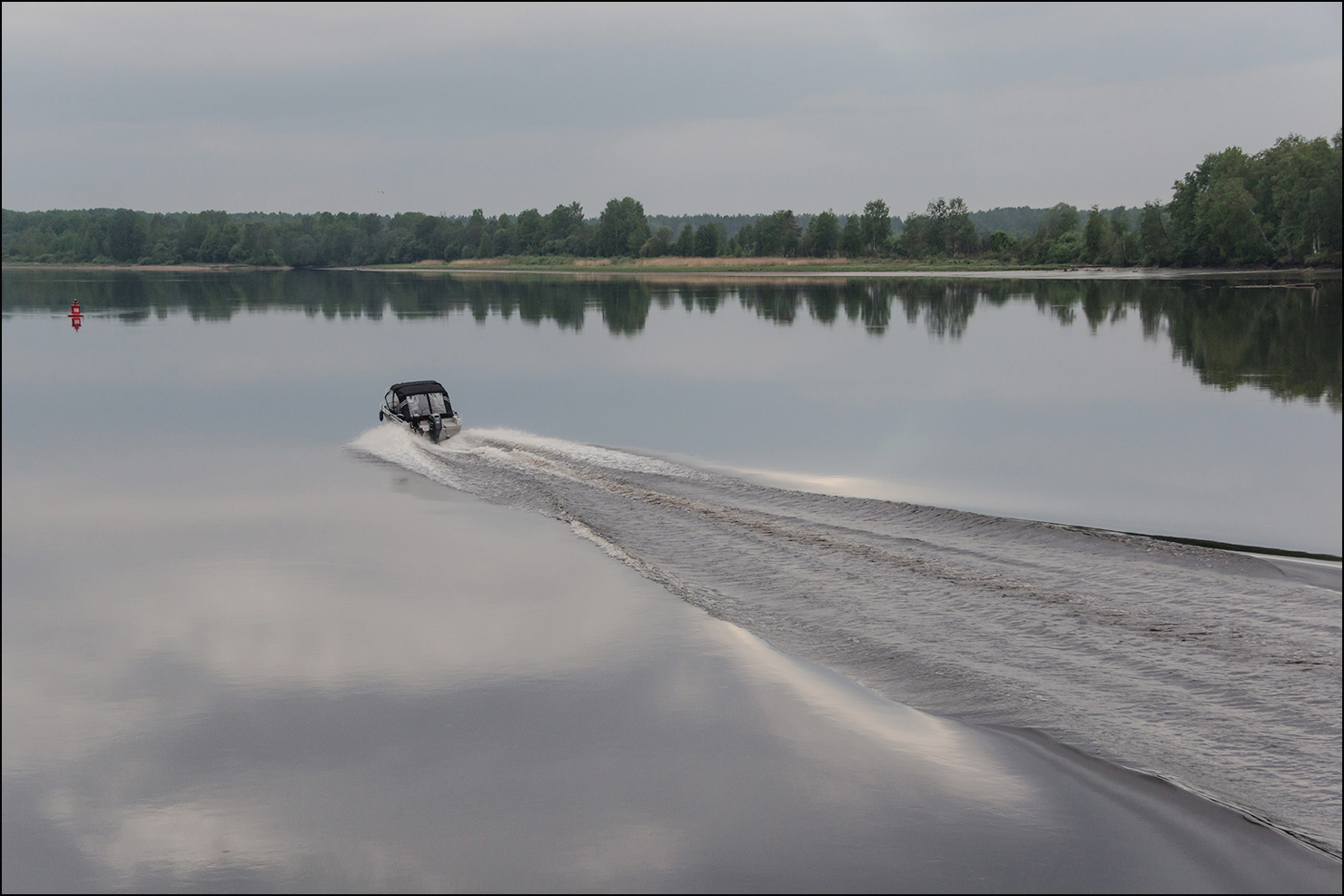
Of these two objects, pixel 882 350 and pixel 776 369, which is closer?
pixel 776 369

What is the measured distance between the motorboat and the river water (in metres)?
0.62

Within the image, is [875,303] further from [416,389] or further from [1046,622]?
[1046,622]

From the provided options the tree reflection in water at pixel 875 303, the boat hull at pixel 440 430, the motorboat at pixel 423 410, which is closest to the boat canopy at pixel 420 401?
the motorboat at pixel 423 410

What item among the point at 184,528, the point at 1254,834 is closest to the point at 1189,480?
the point at 1254,834

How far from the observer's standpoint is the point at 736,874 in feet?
32.3

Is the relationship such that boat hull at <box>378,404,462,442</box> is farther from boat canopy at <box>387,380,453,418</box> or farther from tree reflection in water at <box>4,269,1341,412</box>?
tree reflection in water at <box>4,269,1341,412</box>

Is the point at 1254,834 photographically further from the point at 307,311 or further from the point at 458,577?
the point at 307,311

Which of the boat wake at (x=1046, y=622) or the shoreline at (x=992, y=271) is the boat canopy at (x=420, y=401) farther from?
the shoreline at (x=992, y=271)

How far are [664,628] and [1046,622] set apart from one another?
5669 millimetres

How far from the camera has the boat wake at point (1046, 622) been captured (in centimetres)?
1137

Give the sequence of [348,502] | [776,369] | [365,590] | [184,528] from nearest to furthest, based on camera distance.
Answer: [365,590], [184,528], [348,502], [776,369]

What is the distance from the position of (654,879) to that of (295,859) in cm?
362

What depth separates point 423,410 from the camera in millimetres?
34375

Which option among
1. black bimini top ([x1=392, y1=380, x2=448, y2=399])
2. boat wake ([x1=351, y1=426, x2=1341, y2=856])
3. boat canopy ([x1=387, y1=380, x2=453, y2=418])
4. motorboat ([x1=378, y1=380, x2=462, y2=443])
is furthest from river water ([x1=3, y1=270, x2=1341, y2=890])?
black bimini top ([x1=392, y1=380, x2=448, y2=399])
